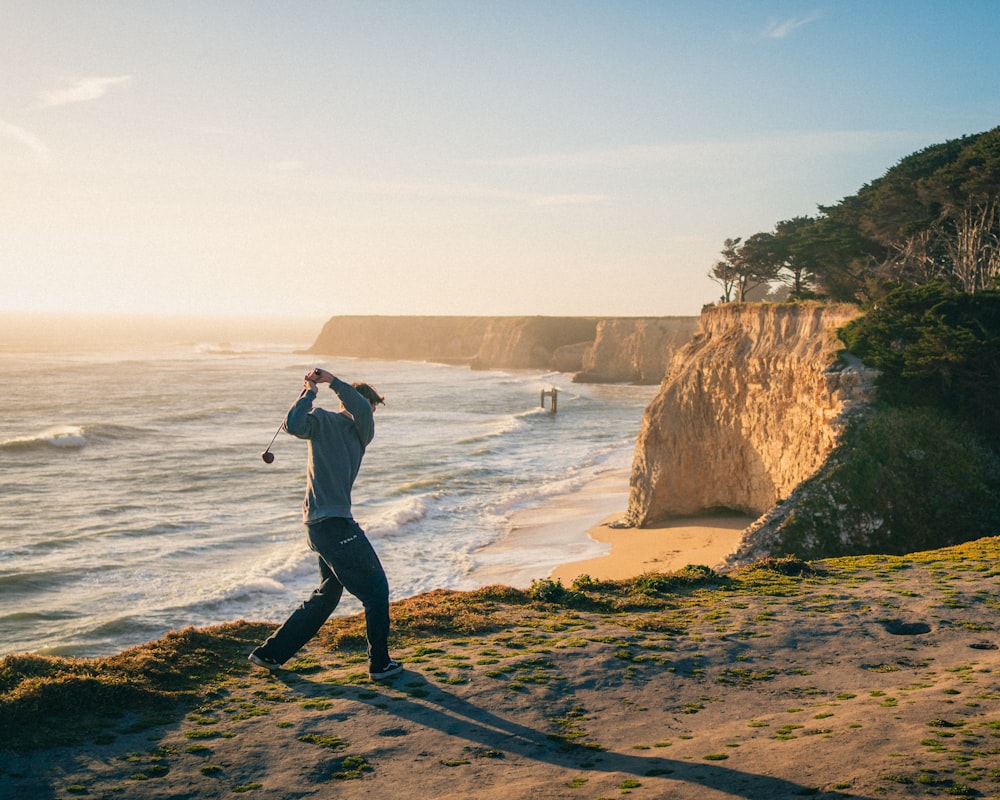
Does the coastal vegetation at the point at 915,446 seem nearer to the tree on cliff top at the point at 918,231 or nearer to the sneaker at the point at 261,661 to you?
the tree on cliff top at the point at 918,231

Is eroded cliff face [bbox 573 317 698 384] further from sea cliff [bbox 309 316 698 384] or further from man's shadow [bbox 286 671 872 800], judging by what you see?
man's shadow [bbox 286 671 872 800]

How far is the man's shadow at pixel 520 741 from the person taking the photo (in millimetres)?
5047

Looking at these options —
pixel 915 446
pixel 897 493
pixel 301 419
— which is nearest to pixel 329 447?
pixel 301 419

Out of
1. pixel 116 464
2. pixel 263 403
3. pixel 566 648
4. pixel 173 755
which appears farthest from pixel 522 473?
pixel 263 403

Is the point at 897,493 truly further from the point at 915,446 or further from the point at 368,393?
the point at 368,393

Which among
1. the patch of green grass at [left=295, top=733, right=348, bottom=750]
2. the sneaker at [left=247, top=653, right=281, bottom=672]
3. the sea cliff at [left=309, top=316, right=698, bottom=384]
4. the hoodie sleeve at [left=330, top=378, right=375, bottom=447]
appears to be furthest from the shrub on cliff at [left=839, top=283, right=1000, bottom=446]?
the sea cliff at [left=309, top=316, right=698, bottom=384]

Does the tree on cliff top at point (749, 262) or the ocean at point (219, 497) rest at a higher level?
the tree on cliff top at point (749, 262)

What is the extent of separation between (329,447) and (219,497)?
25.6 m

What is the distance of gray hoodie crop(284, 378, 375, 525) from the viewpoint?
265 inches

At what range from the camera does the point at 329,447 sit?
22.4ft

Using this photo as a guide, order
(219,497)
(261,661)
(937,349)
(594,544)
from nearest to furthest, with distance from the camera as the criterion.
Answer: (261,661) < (937,349) < (594,544) < (219,497)

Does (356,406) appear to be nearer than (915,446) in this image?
Yes

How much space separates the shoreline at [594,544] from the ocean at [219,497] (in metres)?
0.29

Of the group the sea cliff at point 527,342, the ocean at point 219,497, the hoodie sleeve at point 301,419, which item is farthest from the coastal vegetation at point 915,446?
the sea cliff at point 527,342
